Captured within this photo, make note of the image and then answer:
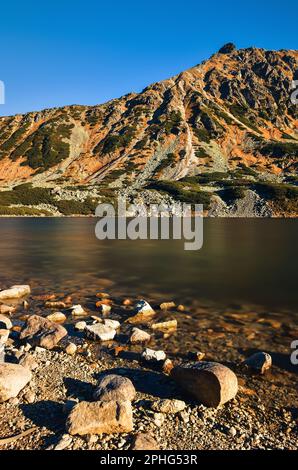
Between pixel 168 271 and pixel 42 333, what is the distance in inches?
564

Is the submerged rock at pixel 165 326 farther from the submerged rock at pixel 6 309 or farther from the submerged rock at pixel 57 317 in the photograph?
the submerged rock at pixel 6 309

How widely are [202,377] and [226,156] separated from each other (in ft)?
531

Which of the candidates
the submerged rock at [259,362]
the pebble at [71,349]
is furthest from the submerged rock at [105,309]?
the submerged rock at [259,362]

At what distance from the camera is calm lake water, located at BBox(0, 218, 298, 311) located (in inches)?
703

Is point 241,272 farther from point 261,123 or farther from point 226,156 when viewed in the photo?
point 261,123

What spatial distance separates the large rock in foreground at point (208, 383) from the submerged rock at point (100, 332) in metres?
3.57

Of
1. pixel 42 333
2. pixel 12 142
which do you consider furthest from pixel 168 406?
pixel 12 142

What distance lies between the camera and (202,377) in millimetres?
7711

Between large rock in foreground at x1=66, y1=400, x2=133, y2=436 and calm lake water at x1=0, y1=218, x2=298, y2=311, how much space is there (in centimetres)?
991

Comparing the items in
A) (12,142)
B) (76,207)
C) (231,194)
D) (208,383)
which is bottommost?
(208,383)

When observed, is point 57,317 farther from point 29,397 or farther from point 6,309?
point 29,397

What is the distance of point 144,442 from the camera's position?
6020mm

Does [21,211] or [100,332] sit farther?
[21,211]

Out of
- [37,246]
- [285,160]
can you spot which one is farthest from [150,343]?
[285,160]
